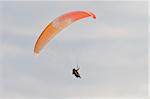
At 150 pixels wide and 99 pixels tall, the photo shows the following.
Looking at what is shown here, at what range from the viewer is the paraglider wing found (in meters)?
22.5

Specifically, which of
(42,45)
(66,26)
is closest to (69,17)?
(66,26)

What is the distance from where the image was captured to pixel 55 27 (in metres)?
22.9

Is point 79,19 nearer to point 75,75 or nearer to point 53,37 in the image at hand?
point 53,37

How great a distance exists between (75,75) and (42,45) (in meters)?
2.65

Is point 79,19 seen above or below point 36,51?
above

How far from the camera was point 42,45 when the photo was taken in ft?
73.8

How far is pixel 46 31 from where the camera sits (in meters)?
22.6

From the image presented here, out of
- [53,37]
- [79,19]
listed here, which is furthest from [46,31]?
[79,19]

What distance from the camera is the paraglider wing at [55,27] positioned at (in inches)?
884

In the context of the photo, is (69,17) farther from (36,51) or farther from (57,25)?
(36,51)

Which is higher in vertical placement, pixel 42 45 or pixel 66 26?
pixel 66 26

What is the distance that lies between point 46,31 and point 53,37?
529 millimetres

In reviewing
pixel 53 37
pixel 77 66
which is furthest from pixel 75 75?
pixel 53 37

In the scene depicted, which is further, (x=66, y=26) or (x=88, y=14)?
(x=66, y=26)
